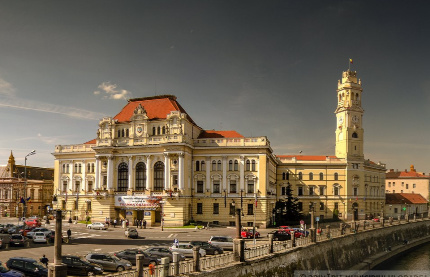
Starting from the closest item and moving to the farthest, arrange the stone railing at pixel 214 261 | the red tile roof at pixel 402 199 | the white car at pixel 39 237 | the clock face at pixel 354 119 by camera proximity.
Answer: the stone railing at pixel 214 261 < the white car at pixel 39 237 < the clock face at pixel 354 119 < the red tile roof at pixel 402 199

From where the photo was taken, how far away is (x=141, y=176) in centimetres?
7656

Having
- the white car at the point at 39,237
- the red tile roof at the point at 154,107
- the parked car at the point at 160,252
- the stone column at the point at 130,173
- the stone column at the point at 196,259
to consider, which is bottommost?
the white car at the point at 39,237

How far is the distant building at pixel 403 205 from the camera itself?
11812 cm

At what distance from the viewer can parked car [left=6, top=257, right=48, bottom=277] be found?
30084 mm

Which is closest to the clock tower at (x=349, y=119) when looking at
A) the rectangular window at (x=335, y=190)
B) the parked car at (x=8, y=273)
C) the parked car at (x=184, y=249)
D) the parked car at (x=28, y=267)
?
the rectangular window at (x=335, y=190)

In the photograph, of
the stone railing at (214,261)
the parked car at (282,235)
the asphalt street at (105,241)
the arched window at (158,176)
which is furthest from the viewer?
the arched window at (158,176)

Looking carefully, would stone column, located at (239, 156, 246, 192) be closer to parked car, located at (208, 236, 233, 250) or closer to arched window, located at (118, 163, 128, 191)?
arched window, located at (118, 163, 128, 191)

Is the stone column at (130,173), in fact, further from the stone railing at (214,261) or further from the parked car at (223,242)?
the stone railing at (214,261)

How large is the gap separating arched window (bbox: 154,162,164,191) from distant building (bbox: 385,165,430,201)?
340 feet

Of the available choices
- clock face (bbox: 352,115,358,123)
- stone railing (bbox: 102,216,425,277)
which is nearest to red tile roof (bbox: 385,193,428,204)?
clock face (bbox: 352,115,358,123)

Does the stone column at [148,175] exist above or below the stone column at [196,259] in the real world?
above

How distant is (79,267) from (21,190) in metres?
70.3

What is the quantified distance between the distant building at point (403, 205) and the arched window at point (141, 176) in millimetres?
68388

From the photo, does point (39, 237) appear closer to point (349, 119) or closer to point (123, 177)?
point (123, 177)
